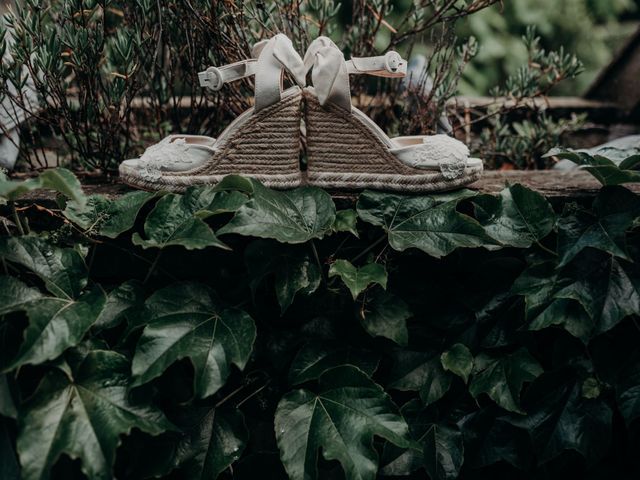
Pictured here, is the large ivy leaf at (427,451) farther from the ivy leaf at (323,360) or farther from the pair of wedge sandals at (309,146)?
the pair of wedge sandals at (309,146)

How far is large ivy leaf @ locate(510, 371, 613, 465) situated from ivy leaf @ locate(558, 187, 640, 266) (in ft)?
1.07

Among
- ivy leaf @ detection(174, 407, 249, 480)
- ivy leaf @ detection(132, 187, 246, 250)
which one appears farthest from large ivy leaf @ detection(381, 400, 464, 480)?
ivy leaf @ detection(132, 187, 246, 250)

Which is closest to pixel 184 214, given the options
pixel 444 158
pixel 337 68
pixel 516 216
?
pixel 337 68

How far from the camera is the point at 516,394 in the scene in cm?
138

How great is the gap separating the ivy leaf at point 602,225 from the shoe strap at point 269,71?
75 cm

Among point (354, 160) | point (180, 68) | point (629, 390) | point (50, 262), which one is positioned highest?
point (180, 68)

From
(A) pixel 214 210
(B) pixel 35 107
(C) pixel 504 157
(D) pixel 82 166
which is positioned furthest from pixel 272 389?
(C) pixel 504 157

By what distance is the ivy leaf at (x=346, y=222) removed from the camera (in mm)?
1417

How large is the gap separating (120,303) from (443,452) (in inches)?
33.7

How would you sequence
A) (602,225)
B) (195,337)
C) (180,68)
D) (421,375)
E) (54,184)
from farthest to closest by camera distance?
(180,68)
(421,375)
(602,225)
(195,337)
(54,184)

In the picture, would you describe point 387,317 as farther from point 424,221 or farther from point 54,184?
point 54,184

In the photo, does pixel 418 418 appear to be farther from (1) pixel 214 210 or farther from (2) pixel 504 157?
(2) pixel 504 157

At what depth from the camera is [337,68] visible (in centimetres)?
146

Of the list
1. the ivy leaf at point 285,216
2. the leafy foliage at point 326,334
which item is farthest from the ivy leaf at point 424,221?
the ivy leaf at point 285,216
